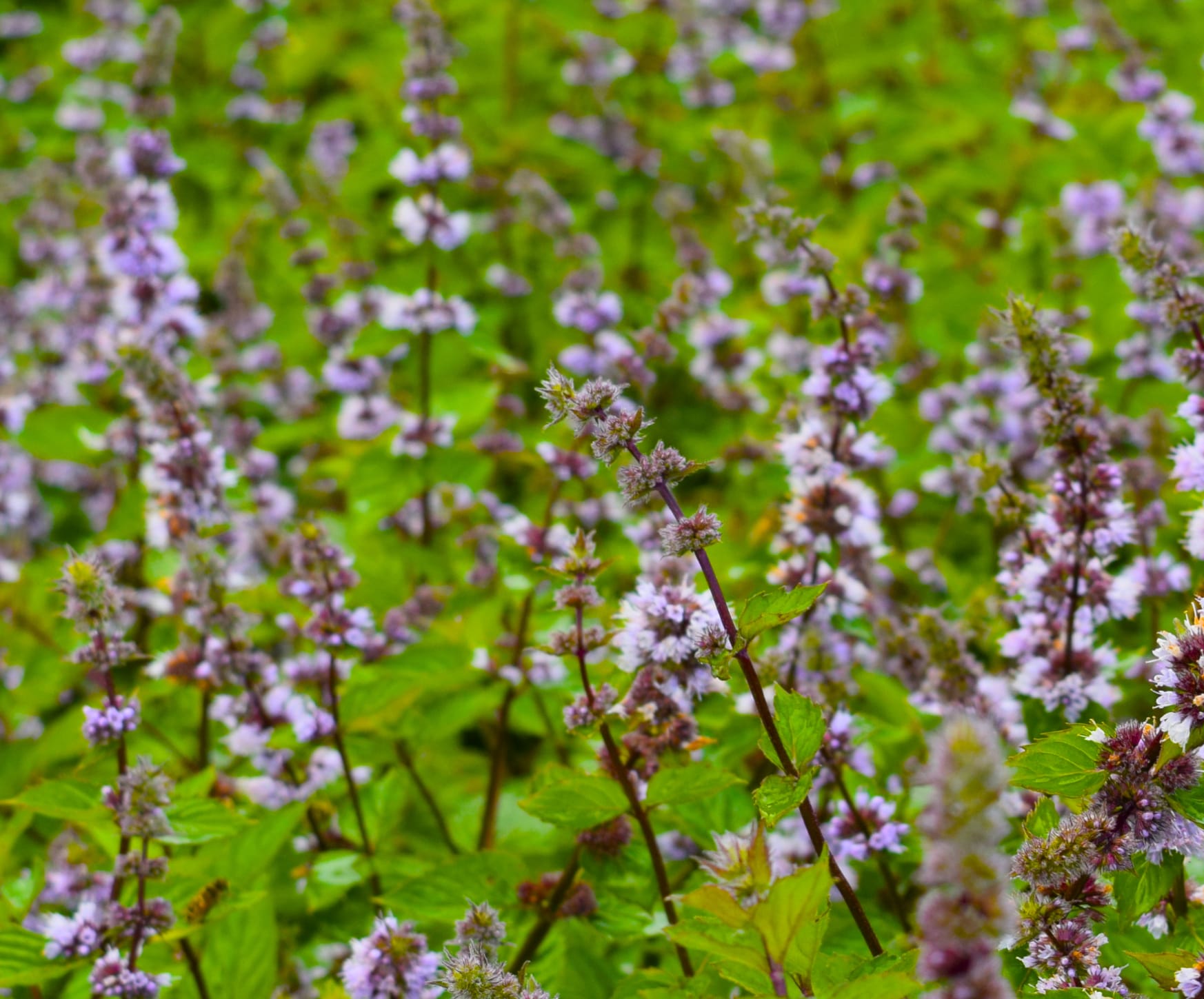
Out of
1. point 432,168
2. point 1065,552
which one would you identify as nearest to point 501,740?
point 1065,552

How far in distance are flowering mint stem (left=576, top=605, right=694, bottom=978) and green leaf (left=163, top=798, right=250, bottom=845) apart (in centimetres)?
113

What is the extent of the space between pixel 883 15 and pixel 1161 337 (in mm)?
5229

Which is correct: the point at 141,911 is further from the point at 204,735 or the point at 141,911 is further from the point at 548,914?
the point at 204,735

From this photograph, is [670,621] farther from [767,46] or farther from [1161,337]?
[767,46]

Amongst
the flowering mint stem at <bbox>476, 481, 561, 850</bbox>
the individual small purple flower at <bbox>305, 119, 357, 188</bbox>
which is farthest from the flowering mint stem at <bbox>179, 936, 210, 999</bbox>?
the individual small purple flower at <bbox>305, 119, 357, 188</bbox>

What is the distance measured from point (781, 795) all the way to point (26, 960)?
217 cm

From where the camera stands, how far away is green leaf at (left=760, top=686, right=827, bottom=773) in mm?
2301

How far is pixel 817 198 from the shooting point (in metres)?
7.41

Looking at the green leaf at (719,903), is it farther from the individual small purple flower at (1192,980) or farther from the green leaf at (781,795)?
the individual small purple flower at (1192,980)

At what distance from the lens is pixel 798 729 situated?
2361mm

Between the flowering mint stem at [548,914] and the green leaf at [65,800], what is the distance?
4.00 feet

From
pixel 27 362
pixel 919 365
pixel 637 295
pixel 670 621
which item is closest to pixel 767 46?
pixel 637 295

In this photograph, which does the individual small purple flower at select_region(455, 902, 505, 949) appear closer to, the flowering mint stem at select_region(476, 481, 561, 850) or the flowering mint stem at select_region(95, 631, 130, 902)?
the flowering mint stem at select_region(95, 631, 130, 902)

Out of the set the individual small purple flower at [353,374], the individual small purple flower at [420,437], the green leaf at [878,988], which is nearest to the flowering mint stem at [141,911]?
the green leaf at [878,988]
